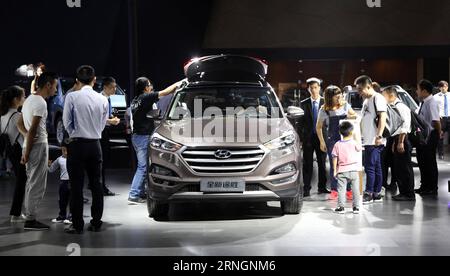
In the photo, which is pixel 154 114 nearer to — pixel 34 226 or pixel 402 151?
pixel 34 226

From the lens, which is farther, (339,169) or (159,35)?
(159,35)

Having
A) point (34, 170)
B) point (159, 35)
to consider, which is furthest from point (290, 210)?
point (159, 35)

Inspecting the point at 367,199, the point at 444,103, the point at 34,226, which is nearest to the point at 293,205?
the point at 367,199

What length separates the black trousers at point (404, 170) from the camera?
32.4 ft

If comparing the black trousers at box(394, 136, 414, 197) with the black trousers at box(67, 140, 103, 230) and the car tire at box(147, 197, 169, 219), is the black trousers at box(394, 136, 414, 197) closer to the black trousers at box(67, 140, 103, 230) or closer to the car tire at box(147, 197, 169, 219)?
the car tire at box(147, 197, 169, 219)

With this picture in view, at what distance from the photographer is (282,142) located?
823 cm

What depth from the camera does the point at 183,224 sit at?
8109 mm

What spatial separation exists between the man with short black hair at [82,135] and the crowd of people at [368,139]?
3025mm

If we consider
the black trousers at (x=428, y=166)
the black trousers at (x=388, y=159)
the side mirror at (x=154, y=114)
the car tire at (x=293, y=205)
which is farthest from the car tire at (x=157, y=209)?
the black trousers at (x=428, y=166)

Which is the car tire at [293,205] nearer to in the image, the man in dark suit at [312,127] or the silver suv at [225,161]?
the silver suv at [225,161]

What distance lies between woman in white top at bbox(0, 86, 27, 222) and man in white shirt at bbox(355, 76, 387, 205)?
4464mm

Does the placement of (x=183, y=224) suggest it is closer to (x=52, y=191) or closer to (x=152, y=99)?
(x=152, y=99)

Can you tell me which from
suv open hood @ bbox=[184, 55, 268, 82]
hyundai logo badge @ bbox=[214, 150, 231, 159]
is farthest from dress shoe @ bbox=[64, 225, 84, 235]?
→ suv open hood @ bbox=[184, 55, 268, 82]

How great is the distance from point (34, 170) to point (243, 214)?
255 cm
